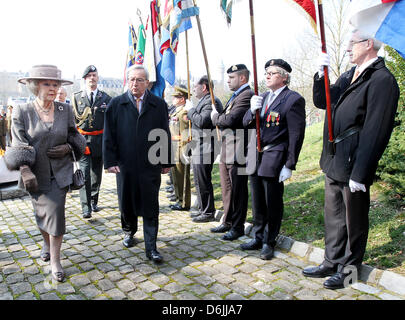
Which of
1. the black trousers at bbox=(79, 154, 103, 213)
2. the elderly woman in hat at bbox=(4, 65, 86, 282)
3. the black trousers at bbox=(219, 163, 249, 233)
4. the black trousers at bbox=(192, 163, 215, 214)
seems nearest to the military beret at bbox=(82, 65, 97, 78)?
the black trousers at bbox=(79, 154, 103, 213)

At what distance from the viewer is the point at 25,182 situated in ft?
10.7

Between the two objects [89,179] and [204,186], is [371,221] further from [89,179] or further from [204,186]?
[89,179]

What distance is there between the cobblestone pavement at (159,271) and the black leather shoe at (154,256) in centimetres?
6

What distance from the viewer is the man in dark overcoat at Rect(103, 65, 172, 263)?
158 inches

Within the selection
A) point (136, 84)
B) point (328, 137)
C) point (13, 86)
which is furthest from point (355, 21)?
point (13, 86)

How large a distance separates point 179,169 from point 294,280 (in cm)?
347

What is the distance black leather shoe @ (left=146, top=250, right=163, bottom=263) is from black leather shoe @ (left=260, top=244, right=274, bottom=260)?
1.27 meters

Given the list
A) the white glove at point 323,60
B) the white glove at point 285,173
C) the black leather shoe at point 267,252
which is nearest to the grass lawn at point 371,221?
the black leather shoe at point 267,252

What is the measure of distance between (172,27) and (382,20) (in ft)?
12.0

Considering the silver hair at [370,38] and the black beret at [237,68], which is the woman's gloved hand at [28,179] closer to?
the black beret at [237,68]

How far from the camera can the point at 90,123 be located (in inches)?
233

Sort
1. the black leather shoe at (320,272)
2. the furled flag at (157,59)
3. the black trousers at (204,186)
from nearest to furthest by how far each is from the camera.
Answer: the black leather shoe at (320,272)
the black trousers at (204,186)
the furled flag at (157,59)

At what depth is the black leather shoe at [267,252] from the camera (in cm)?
399

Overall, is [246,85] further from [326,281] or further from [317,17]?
[326,281]
